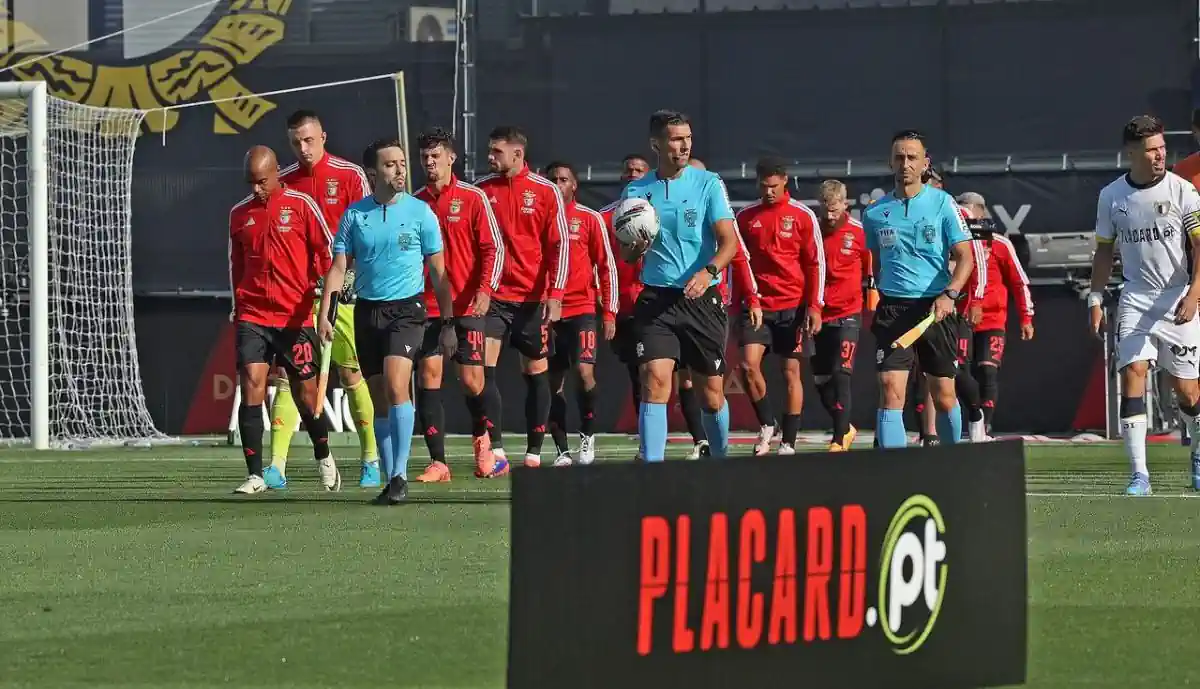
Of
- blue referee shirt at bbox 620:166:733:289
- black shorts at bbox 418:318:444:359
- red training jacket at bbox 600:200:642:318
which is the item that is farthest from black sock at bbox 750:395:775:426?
blue referee shirt at bbox 620:166:733:289

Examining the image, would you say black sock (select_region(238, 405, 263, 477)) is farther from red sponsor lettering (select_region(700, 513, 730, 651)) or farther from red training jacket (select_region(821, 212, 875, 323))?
red sponsor lettering (select_region(700, 513, 730, 651))

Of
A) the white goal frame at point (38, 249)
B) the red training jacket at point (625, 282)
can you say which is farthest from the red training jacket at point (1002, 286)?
the white goal frame at point (38, 249)

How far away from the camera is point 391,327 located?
36.0ft

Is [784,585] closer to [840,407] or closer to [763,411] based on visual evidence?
[763,411]

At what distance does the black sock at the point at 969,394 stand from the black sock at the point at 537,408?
292 cm

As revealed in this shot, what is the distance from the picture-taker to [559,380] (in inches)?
577

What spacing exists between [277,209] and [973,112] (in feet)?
26.4

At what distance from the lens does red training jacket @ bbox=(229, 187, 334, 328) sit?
471 inches

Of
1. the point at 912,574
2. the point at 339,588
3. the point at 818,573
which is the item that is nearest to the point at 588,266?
the point at 339,588

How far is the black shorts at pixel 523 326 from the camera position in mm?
13781

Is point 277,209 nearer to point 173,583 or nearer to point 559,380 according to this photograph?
point 559,380

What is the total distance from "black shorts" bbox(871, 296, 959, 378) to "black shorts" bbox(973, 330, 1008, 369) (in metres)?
4.33

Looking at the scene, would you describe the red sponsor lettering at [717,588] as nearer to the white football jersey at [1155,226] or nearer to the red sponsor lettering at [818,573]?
the red sponsor lettering at [818,573]

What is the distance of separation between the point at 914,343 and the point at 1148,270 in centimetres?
136
